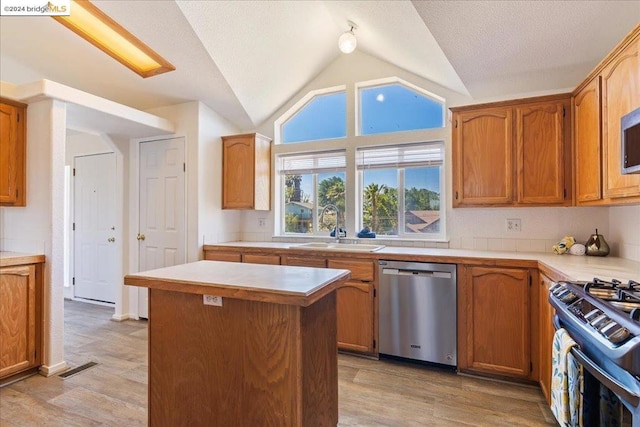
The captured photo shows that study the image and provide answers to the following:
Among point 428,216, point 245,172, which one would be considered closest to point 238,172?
point 245,172

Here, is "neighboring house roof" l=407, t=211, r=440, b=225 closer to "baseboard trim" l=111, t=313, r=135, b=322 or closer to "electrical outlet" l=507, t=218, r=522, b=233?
"electrical outlet" l=507, t=218, r=522, b=233

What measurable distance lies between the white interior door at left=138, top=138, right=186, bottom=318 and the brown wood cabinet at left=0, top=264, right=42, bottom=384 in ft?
4.04

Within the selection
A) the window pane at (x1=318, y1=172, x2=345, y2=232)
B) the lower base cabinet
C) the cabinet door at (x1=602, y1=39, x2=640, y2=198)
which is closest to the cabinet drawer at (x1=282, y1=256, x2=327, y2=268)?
the window pane at (x1=318, y1=172, x2=345, y2=232)

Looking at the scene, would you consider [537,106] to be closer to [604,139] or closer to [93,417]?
[604,139]

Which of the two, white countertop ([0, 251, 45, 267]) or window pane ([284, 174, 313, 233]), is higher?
window pane ([284, 174, 313, 233])

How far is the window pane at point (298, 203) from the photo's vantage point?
402 cm

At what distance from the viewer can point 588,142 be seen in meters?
2.23

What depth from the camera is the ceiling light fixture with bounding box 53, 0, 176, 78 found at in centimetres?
272

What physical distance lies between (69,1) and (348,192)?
9.86 ft

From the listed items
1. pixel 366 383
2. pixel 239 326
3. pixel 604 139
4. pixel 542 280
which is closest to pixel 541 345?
pixel 542 280

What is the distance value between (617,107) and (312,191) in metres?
2.84

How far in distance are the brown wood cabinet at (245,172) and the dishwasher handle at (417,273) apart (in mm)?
1809

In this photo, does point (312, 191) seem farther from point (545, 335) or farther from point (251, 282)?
point (545, 335)

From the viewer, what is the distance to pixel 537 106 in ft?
8.39
